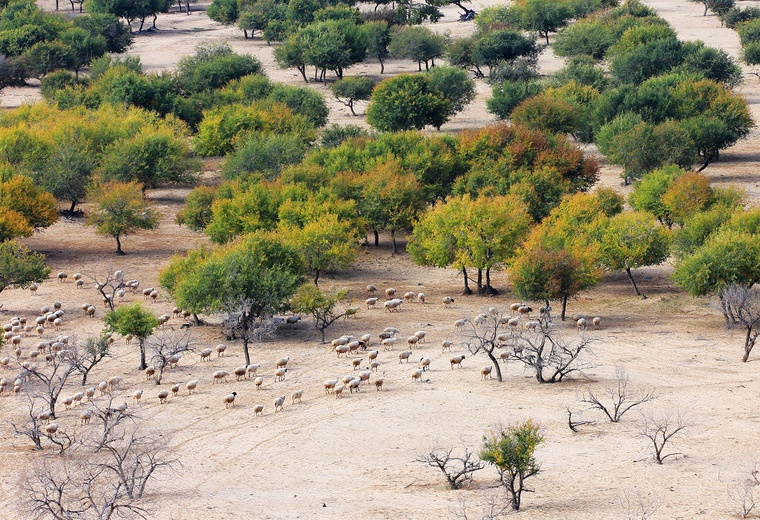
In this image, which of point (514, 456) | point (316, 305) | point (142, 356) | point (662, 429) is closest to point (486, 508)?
point (514, 456)

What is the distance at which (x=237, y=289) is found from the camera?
180 feet

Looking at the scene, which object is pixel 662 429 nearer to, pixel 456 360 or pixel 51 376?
pixel 456 360

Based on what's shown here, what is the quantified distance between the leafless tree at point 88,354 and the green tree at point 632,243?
28.2m

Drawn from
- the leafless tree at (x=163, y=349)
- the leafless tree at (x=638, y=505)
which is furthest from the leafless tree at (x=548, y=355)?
the leafless tree at (x=163, y=349)

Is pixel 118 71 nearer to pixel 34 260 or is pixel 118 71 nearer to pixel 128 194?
pixel 128 194

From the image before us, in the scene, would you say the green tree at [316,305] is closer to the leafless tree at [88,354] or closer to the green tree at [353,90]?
the leafless tree at [88,354]

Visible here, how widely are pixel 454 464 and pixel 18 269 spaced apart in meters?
35.1

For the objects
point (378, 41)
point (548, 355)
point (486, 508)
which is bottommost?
point (548, 355)

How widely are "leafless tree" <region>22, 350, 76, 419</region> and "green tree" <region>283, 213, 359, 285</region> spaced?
56.6 feet

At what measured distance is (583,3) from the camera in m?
144

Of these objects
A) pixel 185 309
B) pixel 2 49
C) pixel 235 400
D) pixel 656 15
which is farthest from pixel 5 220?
pixel 656 15

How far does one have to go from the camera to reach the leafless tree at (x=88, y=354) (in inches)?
1885

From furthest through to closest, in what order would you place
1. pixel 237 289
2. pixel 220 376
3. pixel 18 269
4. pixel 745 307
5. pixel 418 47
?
pixel 418 47 → pixel 18 269 → pixel 237 289 → pixel 745 307 → pixel 220 376

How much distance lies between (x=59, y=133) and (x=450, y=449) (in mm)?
58281
